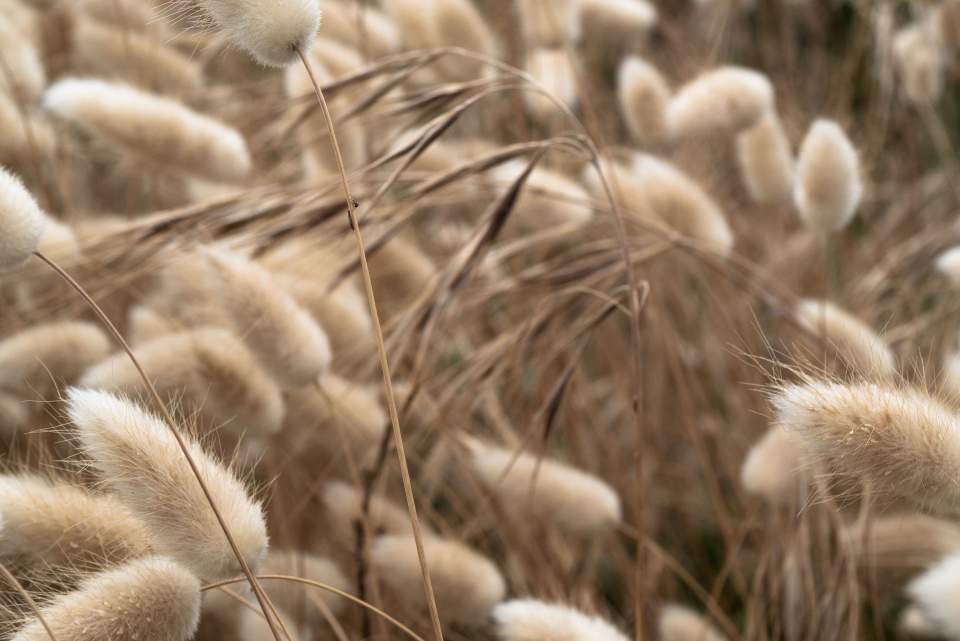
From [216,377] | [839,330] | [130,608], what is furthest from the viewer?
[839,330]

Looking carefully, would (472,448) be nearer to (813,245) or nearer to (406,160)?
(406,160)

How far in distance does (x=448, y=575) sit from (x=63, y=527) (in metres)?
0.24

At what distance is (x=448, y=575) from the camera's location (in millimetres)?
624

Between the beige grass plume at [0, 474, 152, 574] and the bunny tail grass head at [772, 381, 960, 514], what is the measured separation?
1.02ft

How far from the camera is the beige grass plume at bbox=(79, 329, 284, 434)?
1.96 feet

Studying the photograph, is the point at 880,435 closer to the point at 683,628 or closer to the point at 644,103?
the point at 683,628

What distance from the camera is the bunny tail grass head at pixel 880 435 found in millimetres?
424

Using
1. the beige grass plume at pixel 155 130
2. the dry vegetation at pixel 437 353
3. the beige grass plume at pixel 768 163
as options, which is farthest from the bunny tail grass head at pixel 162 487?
the beige grass plume at pixel 768 163

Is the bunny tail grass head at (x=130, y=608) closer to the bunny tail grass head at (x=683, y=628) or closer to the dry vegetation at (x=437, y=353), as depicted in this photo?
the dry vegetation at (x=437, y=353)

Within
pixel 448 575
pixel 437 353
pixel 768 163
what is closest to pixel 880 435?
pixel 448 575

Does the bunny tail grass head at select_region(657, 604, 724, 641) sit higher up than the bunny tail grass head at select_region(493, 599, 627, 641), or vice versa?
the bunny tail grass head at select_region(493, 599, 627, 641)

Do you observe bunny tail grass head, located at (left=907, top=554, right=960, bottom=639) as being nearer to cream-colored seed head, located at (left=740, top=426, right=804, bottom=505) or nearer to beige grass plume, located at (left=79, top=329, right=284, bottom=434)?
cream-colored seed head, located at (left=740, top=426, right=804, bottom=505)

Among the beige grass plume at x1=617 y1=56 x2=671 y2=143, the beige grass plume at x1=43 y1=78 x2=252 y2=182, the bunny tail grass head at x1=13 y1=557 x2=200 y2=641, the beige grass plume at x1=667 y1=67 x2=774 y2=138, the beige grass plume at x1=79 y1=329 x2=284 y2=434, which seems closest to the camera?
the bunny tail grass head at x1=13 y1=557 x2=200 y2=641

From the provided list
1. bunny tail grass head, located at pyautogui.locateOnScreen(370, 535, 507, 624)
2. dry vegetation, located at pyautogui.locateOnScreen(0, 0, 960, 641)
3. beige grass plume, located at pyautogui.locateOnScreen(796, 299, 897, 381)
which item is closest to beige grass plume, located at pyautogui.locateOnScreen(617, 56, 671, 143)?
dry vegetation, located at pyautogui.locateOnScreen(0, 0, 960, 641)
